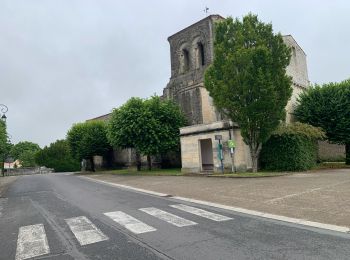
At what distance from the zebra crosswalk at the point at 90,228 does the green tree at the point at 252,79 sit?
11.8 m

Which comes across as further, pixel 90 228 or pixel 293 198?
pixel 293 198

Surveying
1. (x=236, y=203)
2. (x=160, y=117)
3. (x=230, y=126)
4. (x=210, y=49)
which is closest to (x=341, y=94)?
(x=230, y=126)

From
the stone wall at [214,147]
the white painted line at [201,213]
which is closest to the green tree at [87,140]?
the stone wall at [214,147]

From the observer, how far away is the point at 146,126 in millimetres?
29781

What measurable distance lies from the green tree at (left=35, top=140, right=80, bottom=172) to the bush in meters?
46.2

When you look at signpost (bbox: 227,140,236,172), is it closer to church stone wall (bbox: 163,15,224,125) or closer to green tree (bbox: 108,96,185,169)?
green tree (bbox: 108,96,185,169)

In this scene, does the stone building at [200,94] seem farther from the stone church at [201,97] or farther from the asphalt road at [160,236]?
the asphalt road at [160,236]

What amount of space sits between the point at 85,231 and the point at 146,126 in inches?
880

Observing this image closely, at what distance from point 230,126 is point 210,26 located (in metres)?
13.5

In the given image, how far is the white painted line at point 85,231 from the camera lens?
6.80m

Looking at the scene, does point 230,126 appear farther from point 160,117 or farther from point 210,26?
point 210,26

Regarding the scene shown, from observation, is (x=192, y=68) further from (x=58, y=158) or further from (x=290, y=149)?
(x=58, y=158)

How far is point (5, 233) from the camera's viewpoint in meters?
7.95

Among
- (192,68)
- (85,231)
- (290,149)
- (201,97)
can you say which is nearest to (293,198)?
(85,231)
